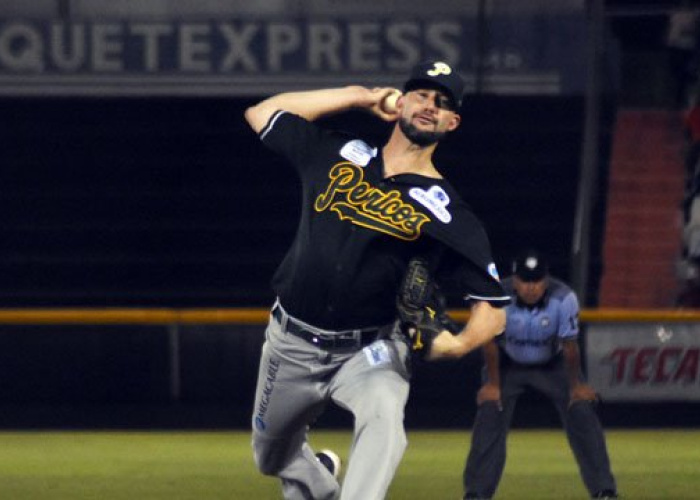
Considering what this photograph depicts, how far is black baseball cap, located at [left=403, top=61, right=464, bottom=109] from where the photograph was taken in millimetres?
6043

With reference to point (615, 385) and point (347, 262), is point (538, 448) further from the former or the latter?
point (347, 262)

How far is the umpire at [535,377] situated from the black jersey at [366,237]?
2.72 metres

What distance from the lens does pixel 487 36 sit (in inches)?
597

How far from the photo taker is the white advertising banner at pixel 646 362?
1221 centimetres

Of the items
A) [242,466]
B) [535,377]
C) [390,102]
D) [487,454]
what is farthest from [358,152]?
[242,466]

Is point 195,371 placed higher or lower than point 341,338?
lower

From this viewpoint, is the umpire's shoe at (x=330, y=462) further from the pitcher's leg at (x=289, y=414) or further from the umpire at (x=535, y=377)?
the umpire at (x=535, y=377)

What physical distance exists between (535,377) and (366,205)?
3.24 m

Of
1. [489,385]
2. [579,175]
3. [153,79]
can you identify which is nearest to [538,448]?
[489,385]

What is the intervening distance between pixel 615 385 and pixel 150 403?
3.42 metres

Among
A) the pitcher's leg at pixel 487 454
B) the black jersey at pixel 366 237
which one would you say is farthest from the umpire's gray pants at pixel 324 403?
the pitcher's leg at pixel 487 454

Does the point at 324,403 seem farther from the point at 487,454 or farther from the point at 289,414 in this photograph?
the point at 487,454

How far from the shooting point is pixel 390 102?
20.3 ft

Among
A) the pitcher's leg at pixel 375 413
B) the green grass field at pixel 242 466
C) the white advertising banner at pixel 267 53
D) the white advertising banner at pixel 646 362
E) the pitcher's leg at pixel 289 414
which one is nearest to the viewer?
the pitcher's leg at pixel 375 413
